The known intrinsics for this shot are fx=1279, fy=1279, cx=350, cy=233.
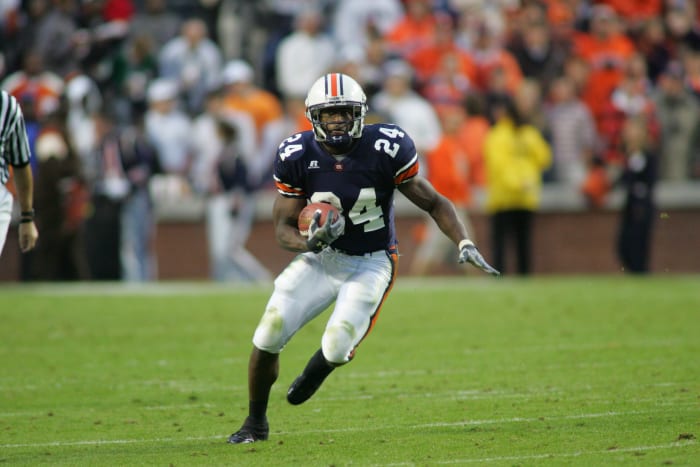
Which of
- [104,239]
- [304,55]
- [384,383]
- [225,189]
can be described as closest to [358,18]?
[304,55]

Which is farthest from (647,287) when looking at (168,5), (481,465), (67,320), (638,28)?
(481,465)

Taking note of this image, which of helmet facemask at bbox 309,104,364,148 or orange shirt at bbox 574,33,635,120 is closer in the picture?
helmet facemask at bbox 309,104,364,148

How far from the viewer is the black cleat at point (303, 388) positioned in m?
6.11

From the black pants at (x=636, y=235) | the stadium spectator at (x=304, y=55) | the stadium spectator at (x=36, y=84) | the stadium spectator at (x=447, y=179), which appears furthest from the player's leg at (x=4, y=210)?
the black pants at (x=636, y=235)

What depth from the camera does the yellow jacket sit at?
14.6 meters

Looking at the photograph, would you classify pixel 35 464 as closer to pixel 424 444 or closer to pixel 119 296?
pixel 424 444

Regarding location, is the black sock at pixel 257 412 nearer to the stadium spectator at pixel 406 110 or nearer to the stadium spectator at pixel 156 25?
the stadium spectator at pixel 406 110

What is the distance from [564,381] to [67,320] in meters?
5.05

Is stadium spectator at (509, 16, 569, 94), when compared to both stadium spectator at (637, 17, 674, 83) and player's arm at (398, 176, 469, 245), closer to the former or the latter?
stadium spectator at (637, 17, 674, 83)

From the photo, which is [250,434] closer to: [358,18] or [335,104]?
[335,104]

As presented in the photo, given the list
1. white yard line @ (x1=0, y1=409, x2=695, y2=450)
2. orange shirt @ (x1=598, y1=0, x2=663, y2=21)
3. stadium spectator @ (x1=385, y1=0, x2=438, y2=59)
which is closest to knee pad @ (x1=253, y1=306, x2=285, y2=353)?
white yard line @ (x1=0, y1=409, x2=695, y2=450)

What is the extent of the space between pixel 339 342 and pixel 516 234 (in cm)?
921

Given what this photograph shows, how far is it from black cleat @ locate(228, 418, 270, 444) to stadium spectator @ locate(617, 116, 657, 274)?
9571 mm

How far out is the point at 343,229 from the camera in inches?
235
